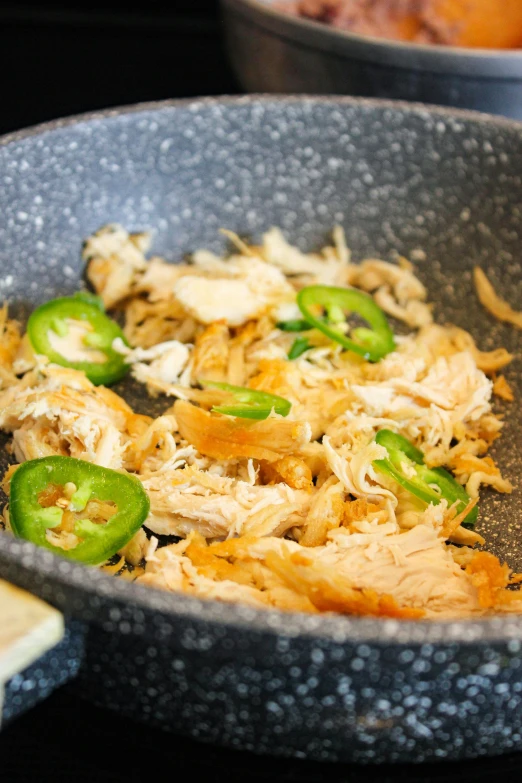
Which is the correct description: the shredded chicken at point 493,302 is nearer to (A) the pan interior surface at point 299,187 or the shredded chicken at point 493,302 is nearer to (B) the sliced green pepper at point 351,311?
(A) the pan interior surface at point 299,187

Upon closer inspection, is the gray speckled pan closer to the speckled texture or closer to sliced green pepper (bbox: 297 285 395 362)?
the speckled texture

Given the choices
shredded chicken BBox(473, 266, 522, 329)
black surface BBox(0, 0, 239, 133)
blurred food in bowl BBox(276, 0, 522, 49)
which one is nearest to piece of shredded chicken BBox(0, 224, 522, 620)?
shredded chicken BBox(473, 266, 522, 329)

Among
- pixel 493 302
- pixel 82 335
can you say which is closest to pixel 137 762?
pixel 82 335

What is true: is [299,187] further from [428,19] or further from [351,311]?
[428,19]

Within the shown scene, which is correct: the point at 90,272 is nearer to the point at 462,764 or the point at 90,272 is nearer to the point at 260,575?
the point at 260,575

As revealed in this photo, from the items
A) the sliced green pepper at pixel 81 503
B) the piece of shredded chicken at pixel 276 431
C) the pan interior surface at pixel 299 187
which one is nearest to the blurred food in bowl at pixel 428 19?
the pan interior surface at pixel 299 187

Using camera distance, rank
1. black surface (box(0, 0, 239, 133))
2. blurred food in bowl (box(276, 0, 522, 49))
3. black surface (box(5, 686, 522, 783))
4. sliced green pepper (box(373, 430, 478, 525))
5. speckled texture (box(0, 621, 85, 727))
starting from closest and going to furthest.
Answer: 1. speckled texture (box(0, 621, 85, 727))
2. black surface (box(5, 686, 522, 783))
3. sliced green pepper (box(373, 430, 478, 525))
4. blurred food in bowl (box(276, 0, 522, 49))
5. black surface (box(0, 0, 239, 133))
